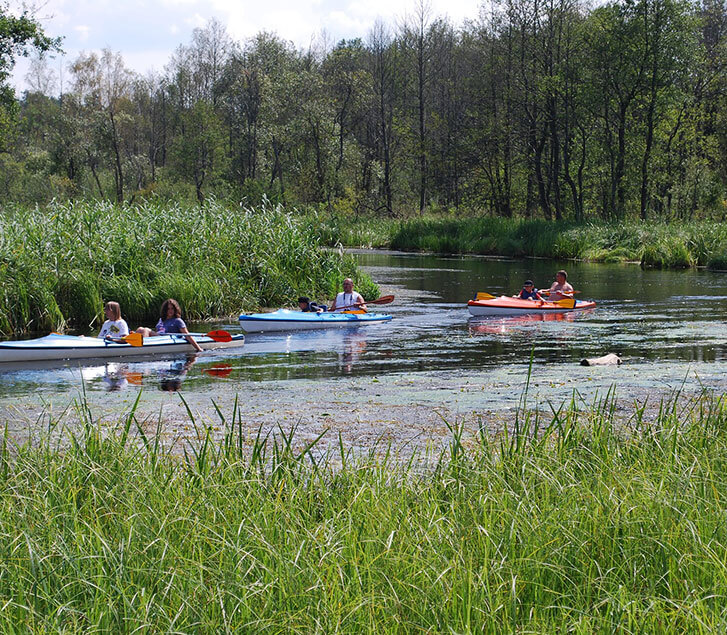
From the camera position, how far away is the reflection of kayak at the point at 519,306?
17.2 m

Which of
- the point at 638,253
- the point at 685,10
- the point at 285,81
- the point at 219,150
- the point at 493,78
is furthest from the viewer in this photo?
the point at 219,150

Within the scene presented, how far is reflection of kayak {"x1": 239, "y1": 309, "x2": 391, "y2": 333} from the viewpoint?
14709mm

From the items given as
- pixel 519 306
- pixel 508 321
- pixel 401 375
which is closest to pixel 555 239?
pixel 519 306

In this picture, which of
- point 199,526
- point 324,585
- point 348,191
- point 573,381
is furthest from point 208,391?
point 348,191

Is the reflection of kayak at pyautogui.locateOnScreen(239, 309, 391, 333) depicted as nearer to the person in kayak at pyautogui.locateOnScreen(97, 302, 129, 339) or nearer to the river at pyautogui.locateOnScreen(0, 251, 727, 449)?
the river at pyautogui.locateOnScreen(0, 251, 727, 449)

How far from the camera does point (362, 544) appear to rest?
3846 mm

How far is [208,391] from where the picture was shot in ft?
32.3

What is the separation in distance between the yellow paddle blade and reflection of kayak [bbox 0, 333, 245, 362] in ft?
0.19

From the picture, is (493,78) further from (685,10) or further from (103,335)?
(103,335)

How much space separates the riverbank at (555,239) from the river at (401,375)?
11.2m

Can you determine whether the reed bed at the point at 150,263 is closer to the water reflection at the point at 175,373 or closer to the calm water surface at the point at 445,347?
the calm water surface at the point at 445,347

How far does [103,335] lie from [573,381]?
6361 millimetres

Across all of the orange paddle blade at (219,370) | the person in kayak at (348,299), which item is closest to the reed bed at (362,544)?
the orange paddle blade at (219,370)

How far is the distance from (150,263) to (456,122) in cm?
4233
